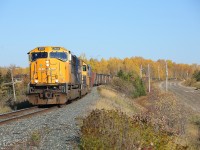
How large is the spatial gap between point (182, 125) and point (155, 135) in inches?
739

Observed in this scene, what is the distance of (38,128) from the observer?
465 inches

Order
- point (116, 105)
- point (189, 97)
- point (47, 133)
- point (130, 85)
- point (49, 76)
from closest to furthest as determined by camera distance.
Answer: point (47, 133), point (49, 76), point (116, 105), point (130, 85), point (189, 97)

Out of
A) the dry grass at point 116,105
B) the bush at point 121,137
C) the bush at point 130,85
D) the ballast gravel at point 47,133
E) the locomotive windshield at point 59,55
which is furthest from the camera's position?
the bush at point 130,85

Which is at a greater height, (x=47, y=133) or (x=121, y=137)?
(x=121, y=137)

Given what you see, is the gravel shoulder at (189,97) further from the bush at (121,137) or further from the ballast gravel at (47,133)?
the bush at (121,137)

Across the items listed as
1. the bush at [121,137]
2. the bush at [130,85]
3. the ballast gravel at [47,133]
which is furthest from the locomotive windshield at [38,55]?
the bush at [130,85]

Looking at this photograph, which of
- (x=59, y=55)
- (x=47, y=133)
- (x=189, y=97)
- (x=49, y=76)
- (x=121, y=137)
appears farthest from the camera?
(x=189, y=97)

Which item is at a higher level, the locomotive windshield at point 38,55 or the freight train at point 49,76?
the locomotive windshield at point 38,55

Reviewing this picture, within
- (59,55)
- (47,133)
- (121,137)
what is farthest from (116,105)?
(121,137)

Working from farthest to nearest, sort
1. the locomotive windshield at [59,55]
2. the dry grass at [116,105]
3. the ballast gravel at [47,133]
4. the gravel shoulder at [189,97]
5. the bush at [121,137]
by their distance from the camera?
1. the gravel shoulder at [189,97]
2. the locomotive windshield at [59,55]
3. the dry grass at [116,105]
4. the ballast gravel at [47,133]
5. the bush at [121,137]

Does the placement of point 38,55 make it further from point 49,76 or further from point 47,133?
point 47,133

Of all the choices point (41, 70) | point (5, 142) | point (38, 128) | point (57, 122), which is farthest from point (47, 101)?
point (5, 142)

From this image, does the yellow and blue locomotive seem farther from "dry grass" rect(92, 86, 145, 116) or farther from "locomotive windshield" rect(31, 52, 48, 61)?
"dry grass" rect(92, 86, 145, 116)

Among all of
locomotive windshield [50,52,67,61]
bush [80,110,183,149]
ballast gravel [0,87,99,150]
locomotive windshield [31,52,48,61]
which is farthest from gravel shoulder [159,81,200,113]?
bush [80,110,183,149]
